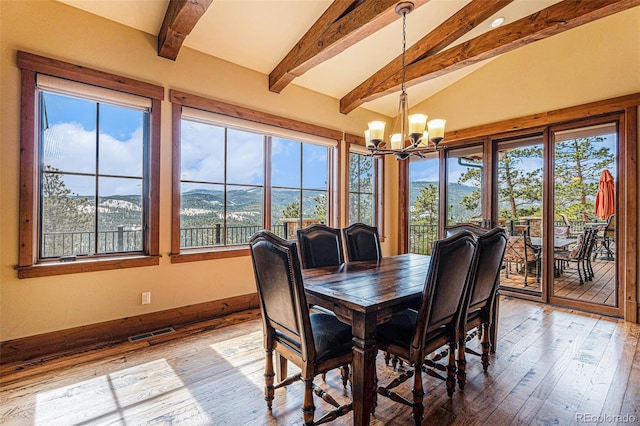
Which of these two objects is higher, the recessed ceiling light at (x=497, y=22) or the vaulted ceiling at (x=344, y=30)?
the recessed ceiling light at (x=497, y=22)

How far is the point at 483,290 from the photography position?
2.23 m

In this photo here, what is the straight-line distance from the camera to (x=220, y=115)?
3.52m

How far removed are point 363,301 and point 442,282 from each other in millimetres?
457

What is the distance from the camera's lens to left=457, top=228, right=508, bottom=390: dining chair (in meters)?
2.04

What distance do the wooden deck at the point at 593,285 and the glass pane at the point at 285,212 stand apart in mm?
3380

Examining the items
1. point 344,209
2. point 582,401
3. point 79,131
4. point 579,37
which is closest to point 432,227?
point 344,209

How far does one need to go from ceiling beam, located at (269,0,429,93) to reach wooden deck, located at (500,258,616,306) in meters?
3.70

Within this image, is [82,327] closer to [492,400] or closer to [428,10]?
[492,400]

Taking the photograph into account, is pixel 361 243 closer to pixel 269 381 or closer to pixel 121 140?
pixel 269 381

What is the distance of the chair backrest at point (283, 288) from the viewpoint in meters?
1.55

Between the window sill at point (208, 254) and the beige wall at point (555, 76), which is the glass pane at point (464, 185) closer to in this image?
the beige wall at point (555, 76)

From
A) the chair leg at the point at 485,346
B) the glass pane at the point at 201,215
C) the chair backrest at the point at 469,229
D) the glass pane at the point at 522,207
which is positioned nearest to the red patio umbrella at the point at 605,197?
the glass pane at the point at 522,207

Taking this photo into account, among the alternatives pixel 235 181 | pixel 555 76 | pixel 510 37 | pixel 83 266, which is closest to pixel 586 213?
pixel 555 76

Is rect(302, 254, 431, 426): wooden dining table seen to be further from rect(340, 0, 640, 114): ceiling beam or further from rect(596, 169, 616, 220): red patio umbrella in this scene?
rect(596, 169, 616, 220): red patio umbrella
